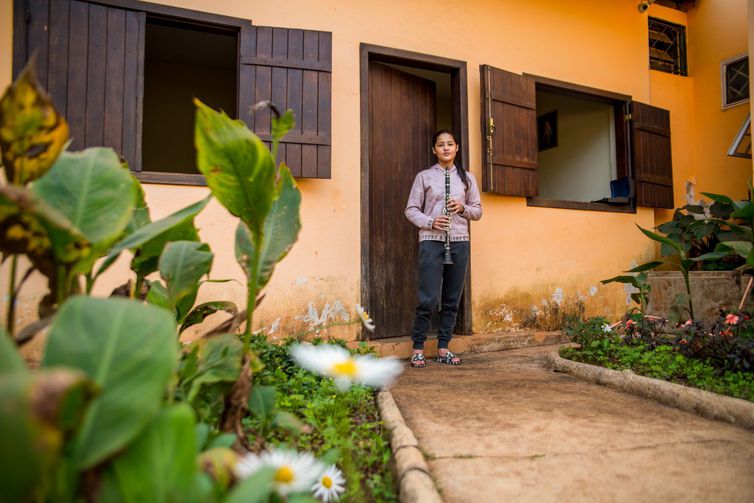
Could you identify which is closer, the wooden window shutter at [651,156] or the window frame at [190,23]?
the window frame at [190,23]

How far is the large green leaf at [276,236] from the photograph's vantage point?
1.23m

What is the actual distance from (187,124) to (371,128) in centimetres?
389

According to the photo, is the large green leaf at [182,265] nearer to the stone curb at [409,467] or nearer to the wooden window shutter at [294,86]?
the stone curb at [409,467]

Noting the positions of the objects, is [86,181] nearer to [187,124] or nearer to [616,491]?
[616,491]

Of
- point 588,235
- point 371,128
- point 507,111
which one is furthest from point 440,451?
point 588,235

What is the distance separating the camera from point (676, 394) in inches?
101

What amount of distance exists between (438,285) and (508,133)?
1892mm

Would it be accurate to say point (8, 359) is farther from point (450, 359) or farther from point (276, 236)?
point (450, 359)

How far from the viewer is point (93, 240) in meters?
0.95

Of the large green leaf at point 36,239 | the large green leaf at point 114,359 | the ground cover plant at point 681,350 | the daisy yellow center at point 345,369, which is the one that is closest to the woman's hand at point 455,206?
the ground cover plant at point 681,350

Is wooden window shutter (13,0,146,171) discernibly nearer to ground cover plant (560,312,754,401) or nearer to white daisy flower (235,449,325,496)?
white daisy flower (235,449,325,496)

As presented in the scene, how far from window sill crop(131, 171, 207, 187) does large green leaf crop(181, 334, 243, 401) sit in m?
2.70

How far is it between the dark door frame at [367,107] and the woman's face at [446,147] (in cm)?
67

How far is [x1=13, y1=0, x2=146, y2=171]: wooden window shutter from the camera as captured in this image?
337 cm
